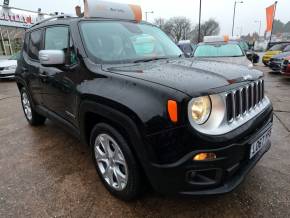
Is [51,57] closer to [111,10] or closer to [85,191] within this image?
[111,10]

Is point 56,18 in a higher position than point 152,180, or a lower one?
higher

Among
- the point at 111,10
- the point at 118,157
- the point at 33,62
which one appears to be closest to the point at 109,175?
the point at 118,157

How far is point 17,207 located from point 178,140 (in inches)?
69.6

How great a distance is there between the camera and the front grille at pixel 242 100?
1.86 m

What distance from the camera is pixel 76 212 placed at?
221 cm

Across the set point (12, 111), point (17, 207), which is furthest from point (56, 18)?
point (12, 111)

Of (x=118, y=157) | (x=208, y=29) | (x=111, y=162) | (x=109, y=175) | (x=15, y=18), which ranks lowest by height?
(x=109, y=175)

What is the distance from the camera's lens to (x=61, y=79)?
2795 millimetres

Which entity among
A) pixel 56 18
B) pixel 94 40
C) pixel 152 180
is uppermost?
pixel 56 18

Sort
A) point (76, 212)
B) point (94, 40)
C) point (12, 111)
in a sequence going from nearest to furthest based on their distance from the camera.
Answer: point (76, 212) → point (94, 40) → point (12, 111)

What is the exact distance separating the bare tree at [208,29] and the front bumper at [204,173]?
6112cm

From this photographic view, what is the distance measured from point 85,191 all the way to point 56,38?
1.97m

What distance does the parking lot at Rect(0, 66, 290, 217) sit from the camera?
2.18 metres

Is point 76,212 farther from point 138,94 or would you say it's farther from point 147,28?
point 147,28
